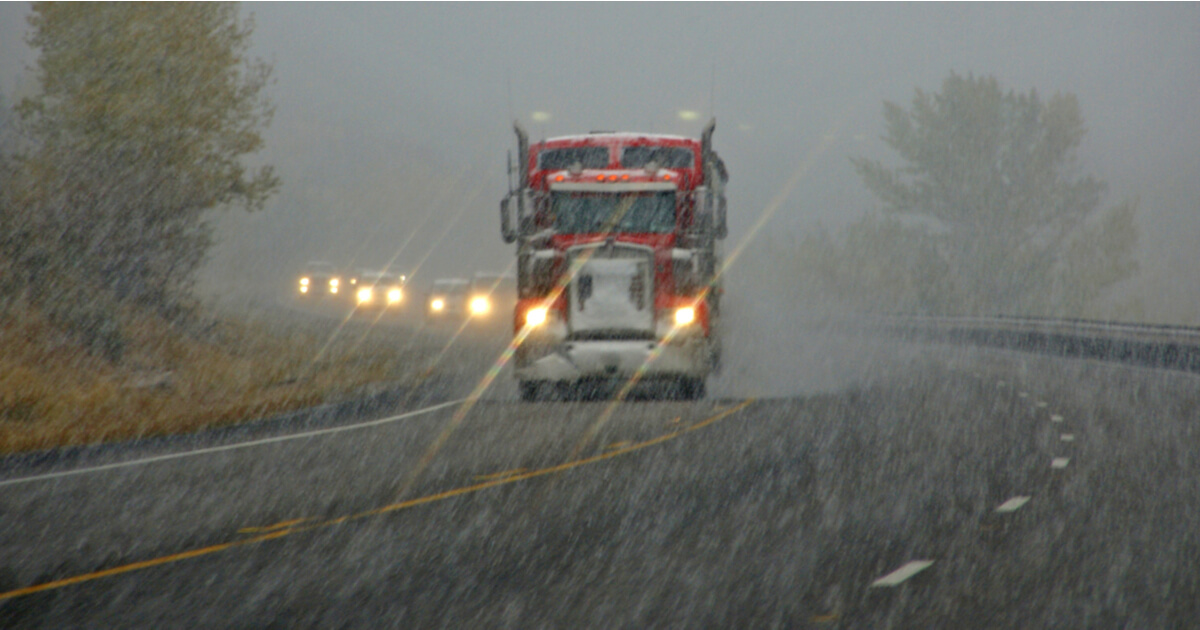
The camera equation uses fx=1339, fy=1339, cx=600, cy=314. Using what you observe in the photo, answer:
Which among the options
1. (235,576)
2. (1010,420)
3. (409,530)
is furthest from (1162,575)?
(1010,420)

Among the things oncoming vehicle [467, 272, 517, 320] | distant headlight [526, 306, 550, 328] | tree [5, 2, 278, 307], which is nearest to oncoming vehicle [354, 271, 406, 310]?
oncoming vehicle [467, 272, 517, 320]

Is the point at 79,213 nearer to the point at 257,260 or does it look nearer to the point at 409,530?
the point at 409,530

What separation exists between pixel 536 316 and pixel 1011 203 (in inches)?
2274

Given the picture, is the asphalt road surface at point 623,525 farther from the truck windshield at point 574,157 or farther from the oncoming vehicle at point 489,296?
the oncoming vehicle at point 489,296

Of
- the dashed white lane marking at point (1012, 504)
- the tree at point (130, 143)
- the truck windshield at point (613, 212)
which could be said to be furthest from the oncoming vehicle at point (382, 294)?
the dashed white lane marking at point (1012, 504)

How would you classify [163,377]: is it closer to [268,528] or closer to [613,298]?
[613,298]

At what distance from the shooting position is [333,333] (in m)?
42.1

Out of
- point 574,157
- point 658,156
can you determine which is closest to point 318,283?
point 574,157

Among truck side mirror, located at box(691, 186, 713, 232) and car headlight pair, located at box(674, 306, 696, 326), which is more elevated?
truck side mirror, located at box(691, 186, 713, 232)

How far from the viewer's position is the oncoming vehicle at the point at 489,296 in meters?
50.9

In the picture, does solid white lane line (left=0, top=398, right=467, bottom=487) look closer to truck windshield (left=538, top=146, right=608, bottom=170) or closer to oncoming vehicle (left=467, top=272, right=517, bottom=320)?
truck windshield (left=538, top=146, right=608, bottom=170)

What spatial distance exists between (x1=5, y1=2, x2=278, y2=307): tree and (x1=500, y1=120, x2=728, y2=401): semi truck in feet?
38.2

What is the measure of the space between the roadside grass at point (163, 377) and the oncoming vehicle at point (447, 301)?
11744mm

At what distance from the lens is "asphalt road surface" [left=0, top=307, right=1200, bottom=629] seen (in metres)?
7.05
